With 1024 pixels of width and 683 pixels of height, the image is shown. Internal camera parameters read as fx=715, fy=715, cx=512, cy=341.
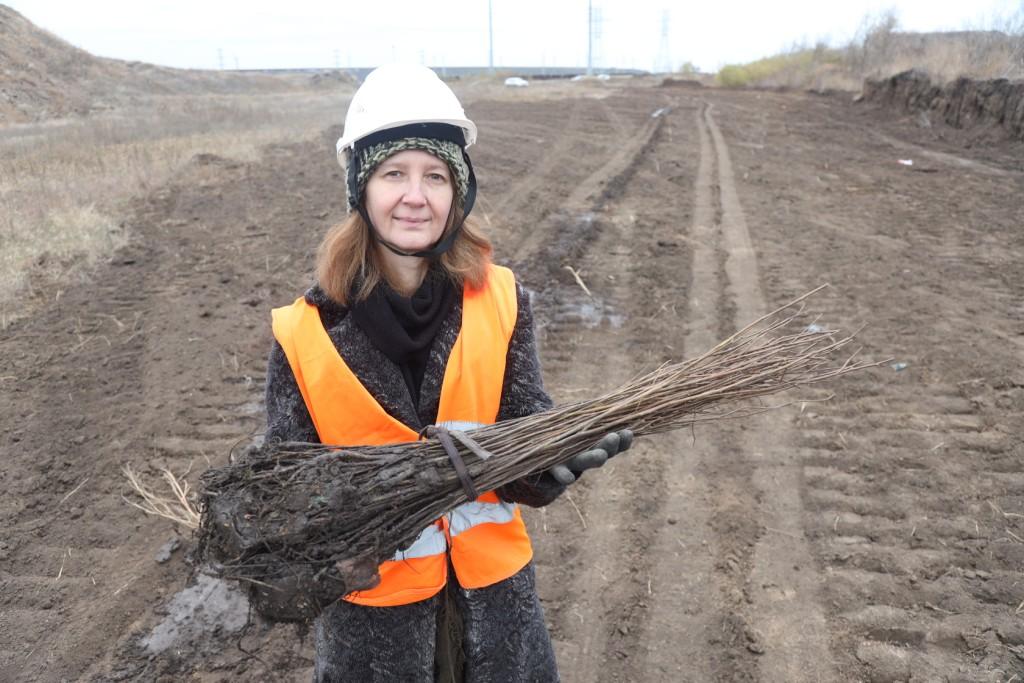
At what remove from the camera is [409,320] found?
5.90 ft

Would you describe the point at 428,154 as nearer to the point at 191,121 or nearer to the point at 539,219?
the point at 539,219

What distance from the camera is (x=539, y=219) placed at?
834 centimetres

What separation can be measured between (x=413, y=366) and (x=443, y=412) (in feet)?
0.52

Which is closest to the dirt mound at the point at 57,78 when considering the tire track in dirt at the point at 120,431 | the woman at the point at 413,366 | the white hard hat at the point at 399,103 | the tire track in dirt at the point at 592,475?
the tire track in dirt at the point at 120,431

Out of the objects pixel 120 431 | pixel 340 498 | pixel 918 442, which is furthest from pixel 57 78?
pixel 340 498

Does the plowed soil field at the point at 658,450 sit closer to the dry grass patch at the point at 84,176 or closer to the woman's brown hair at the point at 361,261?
the dry grass patch at the point at 84,176

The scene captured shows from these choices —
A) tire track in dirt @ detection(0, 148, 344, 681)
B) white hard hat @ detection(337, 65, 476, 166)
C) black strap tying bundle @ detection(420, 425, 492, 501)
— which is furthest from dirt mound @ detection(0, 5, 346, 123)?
black strap tying bundle @ detection(420, 425, 492, 501)

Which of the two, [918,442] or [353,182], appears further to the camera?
[918,442]

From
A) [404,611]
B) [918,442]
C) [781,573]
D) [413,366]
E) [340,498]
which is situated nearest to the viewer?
[340,498]

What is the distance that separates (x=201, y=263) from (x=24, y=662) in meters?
4.78

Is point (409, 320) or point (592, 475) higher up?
point (409, 320)

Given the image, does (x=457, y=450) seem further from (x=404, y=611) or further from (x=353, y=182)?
(x=353, y=182)

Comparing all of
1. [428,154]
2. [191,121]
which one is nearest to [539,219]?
[428,154]

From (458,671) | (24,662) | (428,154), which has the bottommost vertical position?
(24,662)
